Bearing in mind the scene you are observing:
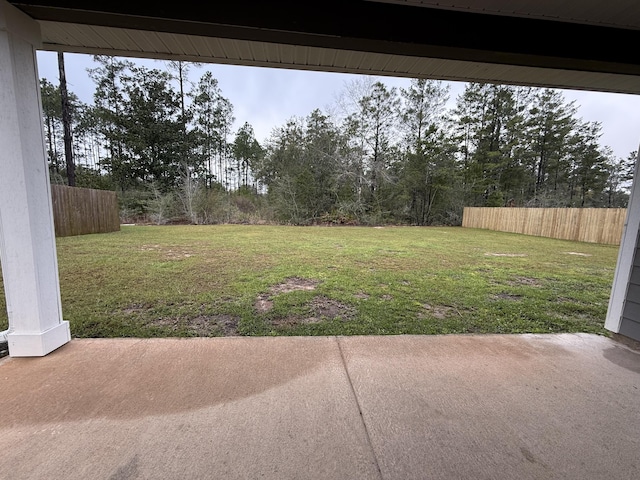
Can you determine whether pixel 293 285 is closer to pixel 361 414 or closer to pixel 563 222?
pixel 361 414

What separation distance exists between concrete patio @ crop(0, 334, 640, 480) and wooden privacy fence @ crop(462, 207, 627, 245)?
8.67 metres

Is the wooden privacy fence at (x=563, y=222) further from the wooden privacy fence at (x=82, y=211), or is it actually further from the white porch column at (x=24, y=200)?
the wooden privacy fence at (x=82, y=211)

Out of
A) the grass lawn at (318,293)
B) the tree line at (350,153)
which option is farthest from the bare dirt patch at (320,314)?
the tree line at (350,153)

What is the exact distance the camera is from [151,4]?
59.7 inches

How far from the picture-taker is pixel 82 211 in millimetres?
7625

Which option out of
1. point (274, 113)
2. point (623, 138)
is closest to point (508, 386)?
point (274, 113)

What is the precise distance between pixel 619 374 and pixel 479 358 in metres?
0.86

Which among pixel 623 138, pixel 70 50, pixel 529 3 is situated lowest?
pixel 70 50

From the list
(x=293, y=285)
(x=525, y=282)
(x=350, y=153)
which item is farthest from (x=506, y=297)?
(x=350, y=153)

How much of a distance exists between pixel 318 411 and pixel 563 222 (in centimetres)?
1309

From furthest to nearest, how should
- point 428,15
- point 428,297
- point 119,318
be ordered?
point 428,297
point 119,318
point 428,15

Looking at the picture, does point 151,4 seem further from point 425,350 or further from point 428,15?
point 425,350

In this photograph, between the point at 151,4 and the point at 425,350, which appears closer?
the point at 151,4

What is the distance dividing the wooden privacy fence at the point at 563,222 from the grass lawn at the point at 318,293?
185 inches
